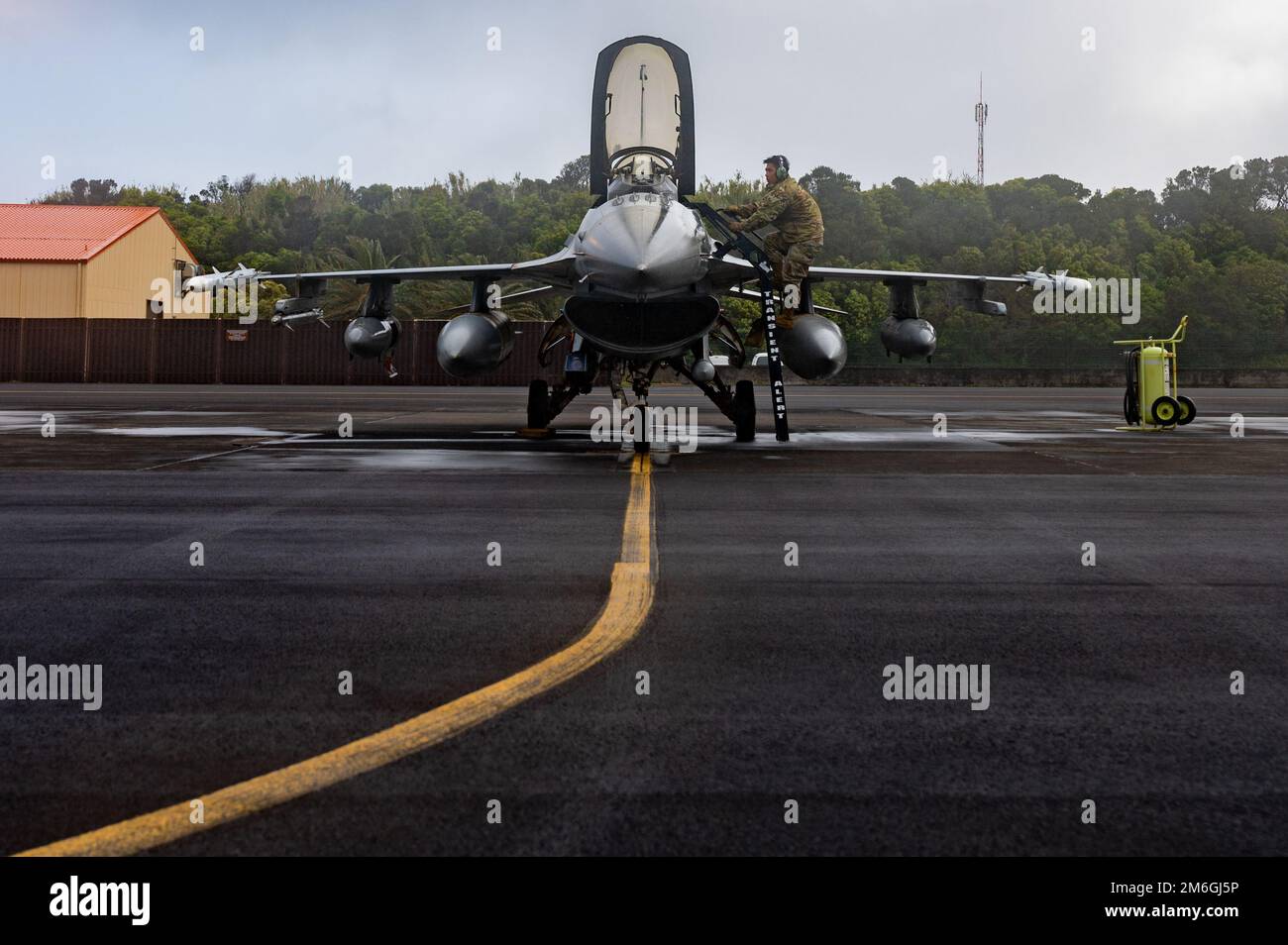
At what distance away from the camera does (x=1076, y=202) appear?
86.4 meters

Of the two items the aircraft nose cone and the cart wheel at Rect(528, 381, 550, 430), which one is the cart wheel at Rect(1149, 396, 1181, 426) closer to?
the cart wheel at Rect(528, 381, 550, 430)

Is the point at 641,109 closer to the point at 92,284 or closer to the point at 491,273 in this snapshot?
the point at 491,273

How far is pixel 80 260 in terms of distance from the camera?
5547 cm

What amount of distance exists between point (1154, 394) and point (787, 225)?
9.12 meters

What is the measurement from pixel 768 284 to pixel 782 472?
3634mm

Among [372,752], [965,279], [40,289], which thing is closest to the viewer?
[372,752]

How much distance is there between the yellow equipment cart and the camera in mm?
21359

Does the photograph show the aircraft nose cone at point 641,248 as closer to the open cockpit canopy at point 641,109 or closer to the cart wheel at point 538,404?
the open cockpit canopy at point 641,109

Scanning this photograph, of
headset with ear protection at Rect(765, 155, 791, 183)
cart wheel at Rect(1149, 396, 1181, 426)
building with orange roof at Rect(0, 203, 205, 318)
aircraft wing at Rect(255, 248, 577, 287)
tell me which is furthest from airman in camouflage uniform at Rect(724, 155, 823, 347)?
building with orange roof at Rect(0, 203, 205, 318)

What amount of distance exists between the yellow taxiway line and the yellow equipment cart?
57.9 feet

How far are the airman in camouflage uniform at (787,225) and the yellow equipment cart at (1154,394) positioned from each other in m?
7.99

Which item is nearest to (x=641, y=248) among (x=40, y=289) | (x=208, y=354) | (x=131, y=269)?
(x=208, y=354)
